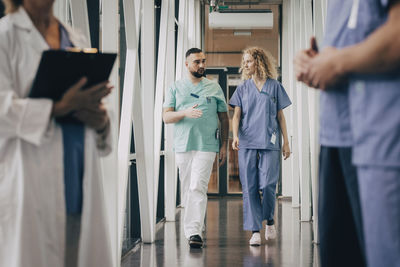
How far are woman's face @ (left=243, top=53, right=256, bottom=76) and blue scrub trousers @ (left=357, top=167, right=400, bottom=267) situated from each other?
10.6 feet

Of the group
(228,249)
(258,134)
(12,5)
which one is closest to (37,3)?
(12,5)

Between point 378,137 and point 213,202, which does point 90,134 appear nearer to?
point 378,137

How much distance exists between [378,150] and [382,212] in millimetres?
129

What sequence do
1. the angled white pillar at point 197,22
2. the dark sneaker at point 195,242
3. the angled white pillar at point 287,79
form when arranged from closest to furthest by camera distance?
the dark sneaker at point 195,242 < the angled white pillar at point 197,22 < the angled white pillar at point 287,79

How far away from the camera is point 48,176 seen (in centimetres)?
133

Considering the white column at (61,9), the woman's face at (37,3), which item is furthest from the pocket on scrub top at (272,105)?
the woman's face at (37,3)

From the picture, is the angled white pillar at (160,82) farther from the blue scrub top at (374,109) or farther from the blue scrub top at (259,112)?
the blue scrub top at (374,109)

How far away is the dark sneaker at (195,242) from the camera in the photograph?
383 centimetres

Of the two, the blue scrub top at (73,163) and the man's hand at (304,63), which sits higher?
the man's hand at (304,63)

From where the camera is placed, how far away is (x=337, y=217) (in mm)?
1274

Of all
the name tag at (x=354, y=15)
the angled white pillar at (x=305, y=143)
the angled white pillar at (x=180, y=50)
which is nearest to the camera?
the name tag at (x=354, y=15)

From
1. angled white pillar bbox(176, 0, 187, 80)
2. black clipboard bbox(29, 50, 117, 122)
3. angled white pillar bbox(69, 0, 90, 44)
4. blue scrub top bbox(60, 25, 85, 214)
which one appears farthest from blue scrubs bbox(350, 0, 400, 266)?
angled white pillar bbox(176, 0, 187, 80)

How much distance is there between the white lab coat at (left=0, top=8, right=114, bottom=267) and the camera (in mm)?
1273

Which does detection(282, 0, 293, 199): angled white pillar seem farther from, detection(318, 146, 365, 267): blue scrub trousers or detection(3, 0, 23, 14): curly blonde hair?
detection(3, 0, 23, 14): curly blonde hair
